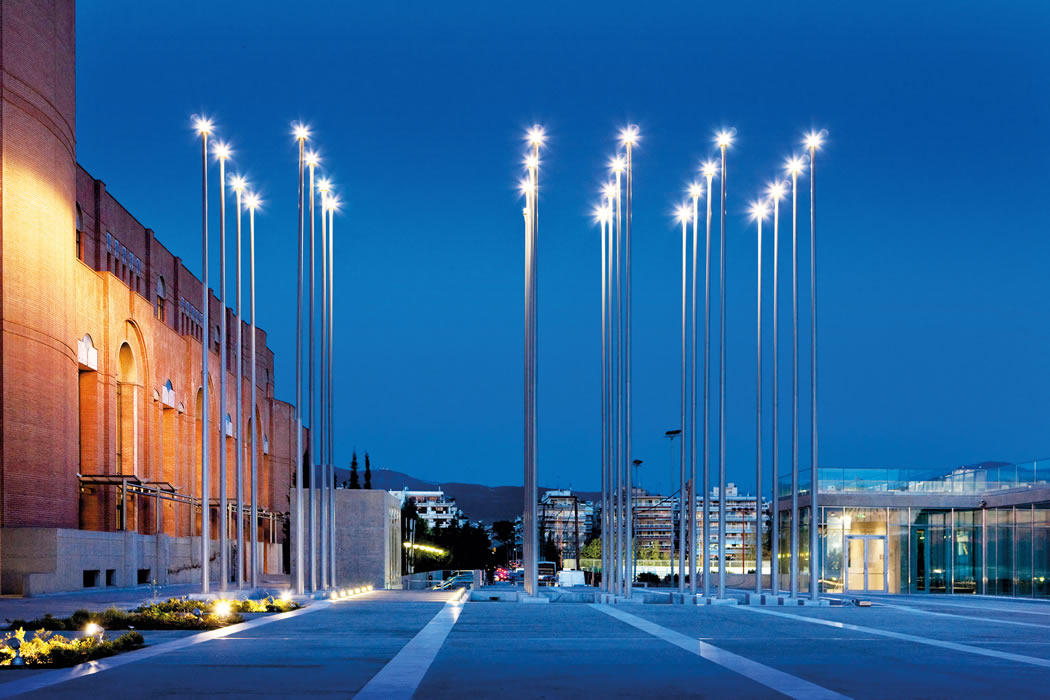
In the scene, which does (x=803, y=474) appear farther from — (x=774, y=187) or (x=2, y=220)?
(x=2, y=220)

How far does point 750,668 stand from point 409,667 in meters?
3.99

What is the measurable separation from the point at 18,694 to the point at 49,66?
1631 inches

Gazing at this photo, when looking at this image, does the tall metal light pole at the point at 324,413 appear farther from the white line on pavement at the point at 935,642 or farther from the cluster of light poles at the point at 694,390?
the white line on pavement at the point at 935,642

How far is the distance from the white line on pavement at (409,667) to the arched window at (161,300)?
55.1 meters

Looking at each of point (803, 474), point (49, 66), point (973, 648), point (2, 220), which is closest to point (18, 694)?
point (973, 648)

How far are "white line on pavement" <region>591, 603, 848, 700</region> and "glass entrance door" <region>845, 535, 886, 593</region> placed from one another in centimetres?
3353

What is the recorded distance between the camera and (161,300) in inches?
3009

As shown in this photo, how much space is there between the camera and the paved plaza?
1298 cm

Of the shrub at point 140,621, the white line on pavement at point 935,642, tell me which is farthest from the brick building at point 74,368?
the white line on pavement at point 935,642

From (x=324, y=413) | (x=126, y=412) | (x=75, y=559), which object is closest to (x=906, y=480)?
(x=324, y=413)

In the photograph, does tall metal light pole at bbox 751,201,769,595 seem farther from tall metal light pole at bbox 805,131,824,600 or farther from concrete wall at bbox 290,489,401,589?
concrete wall at bbox 290,489,401,589

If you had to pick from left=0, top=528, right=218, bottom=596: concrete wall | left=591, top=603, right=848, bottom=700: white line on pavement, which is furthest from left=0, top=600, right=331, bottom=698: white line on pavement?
left=0, top=528, right=218, bottom=596: concrete wall

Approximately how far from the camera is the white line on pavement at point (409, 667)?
41.2 feet

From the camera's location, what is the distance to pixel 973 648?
18.9 m
